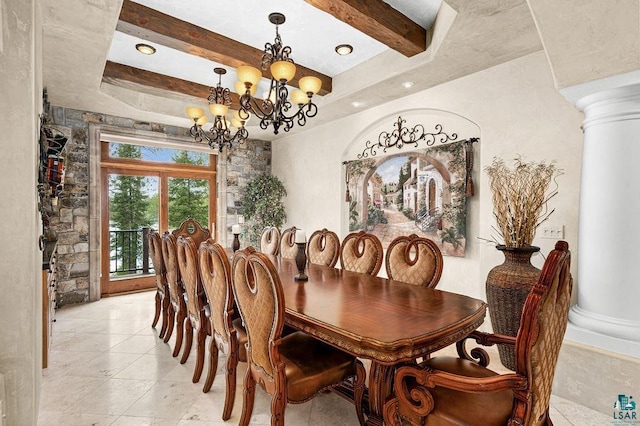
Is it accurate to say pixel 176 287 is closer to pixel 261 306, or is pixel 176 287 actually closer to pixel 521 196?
pixel 261 306

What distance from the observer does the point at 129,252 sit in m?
5.03

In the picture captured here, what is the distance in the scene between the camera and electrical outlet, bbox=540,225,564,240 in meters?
2.68

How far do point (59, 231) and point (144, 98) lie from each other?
214cm

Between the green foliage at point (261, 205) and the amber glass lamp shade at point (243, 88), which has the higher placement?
the amber glass lamp shade at point (243, 88)

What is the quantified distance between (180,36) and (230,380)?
2.76 metres

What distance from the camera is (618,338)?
205 cm

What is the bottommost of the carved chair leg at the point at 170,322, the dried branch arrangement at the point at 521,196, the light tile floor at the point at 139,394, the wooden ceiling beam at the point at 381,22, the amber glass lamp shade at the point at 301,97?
the light tile floor at the point at 139,394

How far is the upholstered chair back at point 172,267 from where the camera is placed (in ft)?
9.00

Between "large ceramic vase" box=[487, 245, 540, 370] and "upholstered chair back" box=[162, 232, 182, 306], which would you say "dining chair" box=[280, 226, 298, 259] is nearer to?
"upholstered chair back" box=[162, 232, 182, 306]

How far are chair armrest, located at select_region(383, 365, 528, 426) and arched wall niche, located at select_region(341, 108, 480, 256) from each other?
2.36 m

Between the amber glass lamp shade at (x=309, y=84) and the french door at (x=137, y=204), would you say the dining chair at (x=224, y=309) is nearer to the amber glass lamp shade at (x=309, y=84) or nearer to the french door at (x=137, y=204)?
the amber glass lamp shade at (x=309, y=84)

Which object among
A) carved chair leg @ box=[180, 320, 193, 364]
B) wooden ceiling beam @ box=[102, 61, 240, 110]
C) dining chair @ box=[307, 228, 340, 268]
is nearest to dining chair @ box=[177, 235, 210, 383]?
carved chair leg @ box=[180, 320, 193, 364]

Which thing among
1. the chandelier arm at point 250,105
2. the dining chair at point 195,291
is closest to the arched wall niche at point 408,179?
the chandelier arm at point 250,105

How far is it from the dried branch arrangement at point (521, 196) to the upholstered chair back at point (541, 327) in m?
1.43
